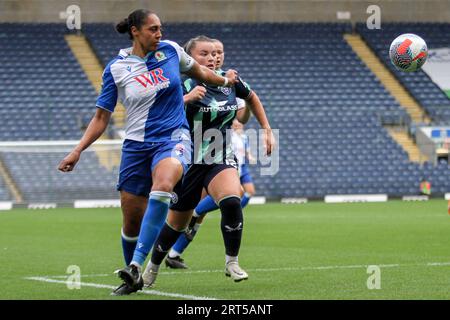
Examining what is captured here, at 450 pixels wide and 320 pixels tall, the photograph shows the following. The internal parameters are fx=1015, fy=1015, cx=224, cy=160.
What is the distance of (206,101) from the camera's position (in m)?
8.98

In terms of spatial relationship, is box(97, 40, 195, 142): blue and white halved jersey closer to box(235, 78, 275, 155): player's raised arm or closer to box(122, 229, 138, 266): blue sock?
box(122, 229, 138, 266): blue sock

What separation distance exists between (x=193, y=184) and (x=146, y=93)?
1.32m

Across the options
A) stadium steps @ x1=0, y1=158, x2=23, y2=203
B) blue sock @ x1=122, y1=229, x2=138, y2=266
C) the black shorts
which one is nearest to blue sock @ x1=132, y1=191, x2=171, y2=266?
blue sock @ x1=122, y1=229, x2=138, y2=266

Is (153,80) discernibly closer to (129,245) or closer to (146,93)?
(146,93)

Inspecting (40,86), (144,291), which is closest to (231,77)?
(144,291)

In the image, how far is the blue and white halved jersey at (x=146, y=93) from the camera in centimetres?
790

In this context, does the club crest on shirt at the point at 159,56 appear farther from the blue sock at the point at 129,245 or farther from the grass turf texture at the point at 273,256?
the grass turf texture at the point at 273,256

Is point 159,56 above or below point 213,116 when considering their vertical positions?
above

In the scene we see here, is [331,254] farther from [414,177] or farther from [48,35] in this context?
[48,35]

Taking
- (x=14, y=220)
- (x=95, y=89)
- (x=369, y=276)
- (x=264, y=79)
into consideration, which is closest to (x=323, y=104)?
(x=264, y=79)

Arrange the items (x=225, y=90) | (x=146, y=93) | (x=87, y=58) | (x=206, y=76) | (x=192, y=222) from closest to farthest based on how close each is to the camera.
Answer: (x=146, y=93) < (x=206, y=76) < (x=225, y=90) < (x=192, y=222) < (x=87, y=58)

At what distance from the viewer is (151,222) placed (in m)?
7.74

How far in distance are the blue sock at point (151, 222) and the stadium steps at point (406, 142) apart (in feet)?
84.6

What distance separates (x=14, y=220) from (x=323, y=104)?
1616cm
